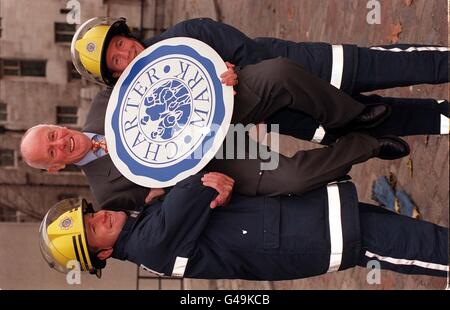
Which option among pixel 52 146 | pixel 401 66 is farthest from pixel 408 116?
pixel 52 146

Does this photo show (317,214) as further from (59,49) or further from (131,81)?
(59,49)

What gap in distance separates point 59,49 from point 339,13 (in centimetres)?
1352

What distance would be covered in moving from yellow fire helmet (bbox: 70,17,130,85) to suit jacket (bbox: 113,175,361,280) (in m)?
1.06

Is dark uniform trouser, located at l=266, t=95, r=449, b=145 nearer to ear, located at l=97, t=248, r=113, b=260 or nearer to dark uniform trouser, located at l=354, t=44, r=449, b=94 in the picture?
dark uniform trouser, located at l=354, t=44, r=449, b=94

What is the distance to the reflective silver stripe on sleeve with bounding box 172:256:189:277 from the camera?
3.55 meters

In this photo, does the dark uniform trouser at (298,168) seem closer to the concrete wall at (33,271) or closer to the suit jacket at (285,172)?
the suit jacket at (285,172)

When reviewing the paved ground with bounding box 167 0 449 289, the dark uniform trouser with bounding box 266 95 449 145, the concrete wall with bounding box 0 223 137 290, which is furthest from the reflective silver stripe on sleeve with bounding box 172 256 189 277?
the concrete wall with bounding box 0 223 137 290

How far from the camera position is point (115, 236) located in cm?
368

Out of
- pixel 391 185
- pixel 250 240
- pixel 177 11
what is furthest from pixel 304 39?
pixel 177 11

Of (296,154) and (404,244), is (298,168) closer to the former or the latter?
(296,154)

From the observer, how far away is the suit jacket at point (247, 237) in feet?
11.5

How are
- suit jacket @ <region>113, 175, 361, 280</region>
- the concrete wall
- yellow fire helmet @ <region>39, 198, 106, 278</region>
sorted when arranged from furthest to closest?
the concrete wall < yellow fire helmet @ <region>39, 198, 106, 278</region> < suit jacket @ <region>113, 175, 361, 280</region>

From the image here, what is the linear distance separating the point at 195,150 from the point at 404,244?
4.46ft

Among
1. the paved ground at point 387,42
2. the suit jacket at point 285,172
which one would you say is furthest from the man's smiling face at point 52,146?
the paved ground at point 387,42
